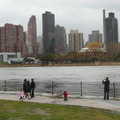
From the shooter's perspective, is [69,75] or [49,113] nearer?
[49,113]

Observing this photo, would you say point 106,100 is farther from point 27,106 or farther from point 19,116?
point 19,116

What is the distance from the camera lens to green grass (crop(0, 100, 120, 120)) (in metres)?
15.6

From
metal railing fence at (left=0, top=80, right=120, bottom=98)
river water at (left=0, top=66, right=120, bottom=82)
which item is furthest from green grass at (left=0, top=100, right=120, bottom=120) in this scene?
river water at (left=0, top=66, right=120, bottom=82)

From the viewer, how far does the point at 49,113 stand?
17.0 metres

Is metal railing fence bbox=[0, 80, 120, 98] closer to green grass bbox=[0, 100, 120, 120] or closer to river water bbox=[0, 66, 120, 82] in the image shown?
green grass bbox=[0, 100, 120, 120]

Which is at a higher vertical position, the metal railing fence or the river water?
the river water

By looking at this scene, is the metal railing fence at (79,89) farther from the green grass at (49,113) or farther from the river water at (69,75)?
the river water at (69,75)

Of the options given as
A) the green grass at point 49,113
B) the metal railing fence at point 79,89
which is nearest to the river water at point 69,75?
Result: the metal railing fence at point 79,89

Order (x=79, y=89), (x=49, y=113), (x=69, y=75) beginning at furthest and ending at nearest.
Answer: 1. (x=69, y=75)
2. (x=79, y=89)
3. (x=49, y=113)

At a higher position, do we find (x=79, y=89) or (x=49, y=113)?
(x=49, y=113)

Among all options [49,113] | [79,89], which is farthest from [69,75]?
[49,113]

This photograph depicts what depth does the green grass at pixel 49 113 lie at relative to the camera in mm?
15609

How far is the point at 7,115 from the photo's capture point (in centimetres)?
1639

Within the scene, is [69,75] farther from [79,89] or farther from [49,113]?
[49,113]
